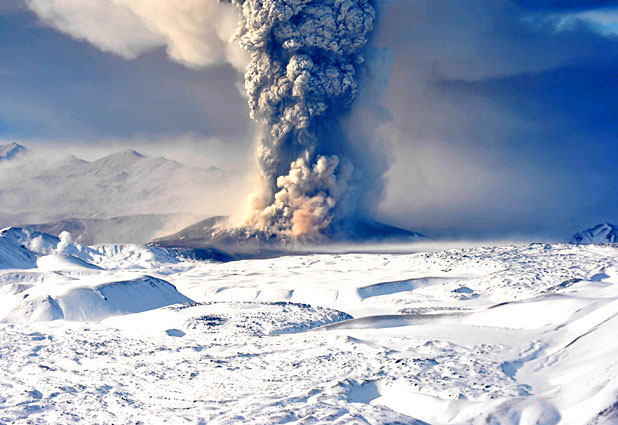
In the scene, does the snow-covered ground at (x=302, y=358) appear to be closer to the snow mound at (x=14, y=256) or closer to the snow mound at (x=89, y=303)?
the snow mound at (x=89, y=303)

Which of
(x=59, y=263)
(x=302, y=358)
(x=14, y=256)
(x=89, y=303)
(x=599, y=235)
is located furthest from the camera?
(x=599, y=235)

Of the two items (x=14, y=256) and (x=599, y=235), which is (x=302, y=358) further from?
(x=599, y=235)

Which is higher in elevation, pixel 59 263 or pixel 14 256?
pixel 14 256

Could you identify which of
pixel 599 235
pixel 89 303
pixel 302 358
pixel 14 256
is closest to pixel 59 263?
pixel 14 256

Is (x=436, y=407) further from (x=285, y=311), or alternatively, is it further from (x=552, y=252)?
(x=552, y=252)

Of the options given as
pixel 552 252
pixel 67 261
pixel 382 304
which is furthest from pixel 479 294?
pixel 67 261

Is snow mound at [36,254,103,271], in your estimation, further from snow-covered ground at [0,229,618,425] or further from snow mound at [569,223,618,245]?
snow mound at [569,223,618,245]

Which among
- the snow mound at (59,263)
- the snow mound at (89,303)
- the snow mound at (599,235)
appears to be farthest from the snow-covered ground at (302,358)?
the snow mound at (599,235)
